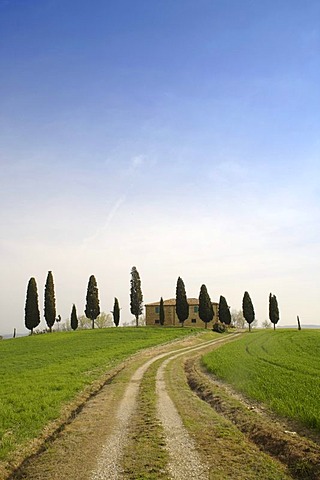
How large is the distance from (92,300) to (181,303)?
77.8 ft

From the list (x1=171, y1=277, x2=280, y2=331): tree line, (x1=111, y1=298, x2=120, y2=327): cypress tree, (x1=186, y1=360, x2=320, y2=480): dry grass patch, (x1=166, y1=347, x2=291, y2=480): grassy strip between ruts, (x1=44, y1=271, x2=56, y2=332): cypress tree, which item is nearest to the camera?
(x1=166, y1=347, x2=291, y2=480): grassy strip between ruts

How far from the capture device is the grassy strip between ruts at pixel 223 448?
9.42m

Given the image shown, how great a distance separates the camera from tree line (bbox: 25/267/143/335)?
8719 centimetres

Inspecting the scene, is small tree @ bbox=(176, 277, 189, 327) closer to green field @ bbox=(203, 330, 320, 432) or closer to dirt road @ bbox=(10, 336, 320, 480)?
green field @ bbox=(203, 330, 320, 432)

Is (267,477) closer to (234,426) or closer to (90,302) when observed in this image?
(234,426)

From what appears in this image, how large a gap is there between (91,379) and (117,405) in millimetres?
8984

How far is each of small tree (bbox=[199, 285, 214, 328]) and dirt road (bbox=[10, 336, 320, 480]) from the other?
255ft

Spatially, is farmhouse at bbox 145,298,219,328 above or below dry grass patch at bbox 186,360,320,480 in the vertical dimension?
above

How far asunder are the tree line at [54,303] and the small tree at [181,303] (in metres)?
11.2

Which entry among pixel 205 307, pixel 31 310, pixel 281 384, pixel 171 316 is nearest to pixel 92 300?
pixel 31 310

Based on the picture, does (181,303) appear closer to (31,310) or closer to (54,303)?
(54,303)

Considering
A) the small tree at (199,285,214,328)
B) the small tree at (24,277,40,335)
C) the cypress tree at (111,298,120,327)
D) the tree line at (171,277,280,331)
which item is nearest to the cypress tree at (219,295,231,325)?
the tree line at (171,277,280,331)

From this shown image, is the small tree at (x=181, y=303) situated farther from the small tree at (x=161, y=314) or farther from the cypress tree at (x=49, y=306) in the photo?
the cypress tree at (x=49, y=306)

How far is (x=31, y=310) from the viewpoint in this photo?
3425 inches
